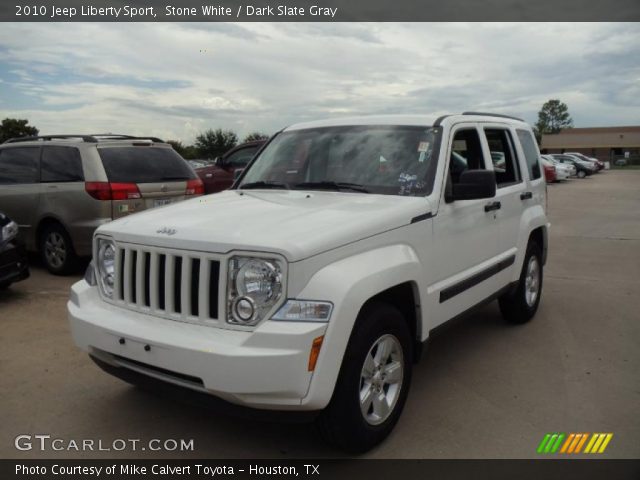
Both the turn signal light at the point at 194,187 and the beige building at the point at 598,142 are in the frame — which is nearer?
the turn signal light at the point at 194,187

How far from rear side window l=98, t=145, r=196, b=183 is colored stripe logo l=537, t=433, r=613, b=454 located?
573cm

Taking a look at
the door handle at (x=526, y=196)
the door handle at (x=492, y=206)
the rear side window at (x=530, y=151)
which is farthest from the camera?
the rear side window at (x=530, y=151)

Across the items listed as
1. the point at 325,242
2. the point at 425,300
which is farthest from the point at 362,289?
the point at 425,300

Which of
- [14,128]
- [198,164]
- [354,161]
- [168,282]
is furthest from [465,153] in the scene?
[14,128]

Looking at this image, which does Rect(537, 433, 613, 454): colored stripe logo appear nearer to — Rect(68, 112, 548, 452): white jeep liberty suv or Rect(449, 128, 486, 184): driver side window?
Rect(68, 112, 548, 452): white jeep liberty suv

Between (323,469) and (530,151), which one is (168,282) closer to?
(323,469)

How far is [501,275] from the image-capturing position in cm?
482

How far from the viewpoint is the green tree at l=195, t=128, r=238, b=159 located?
67375 millimetres

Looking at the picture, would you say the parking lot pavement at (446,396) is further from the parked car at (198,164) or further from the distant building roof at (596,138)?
the distant building roof at (596,138)

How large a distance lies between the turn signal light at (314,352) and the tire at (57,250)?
554 cm

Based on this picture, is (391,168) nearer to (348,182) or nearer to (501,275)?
(348,182)

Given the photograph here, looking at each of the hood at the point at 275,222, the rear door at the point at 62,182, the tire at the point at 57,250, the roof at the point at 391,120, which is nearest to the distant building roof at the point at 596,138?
the rear door at the point at 62,182

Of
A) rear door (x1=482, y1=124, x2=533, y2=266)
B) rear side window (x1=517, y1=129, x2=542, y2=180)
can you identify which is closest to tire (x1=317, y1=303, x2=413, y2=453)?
rear door (x1=482, y1=124, x2=533, y2=266)

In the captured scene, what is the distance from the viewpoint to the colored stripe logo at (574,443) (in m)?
3.27
